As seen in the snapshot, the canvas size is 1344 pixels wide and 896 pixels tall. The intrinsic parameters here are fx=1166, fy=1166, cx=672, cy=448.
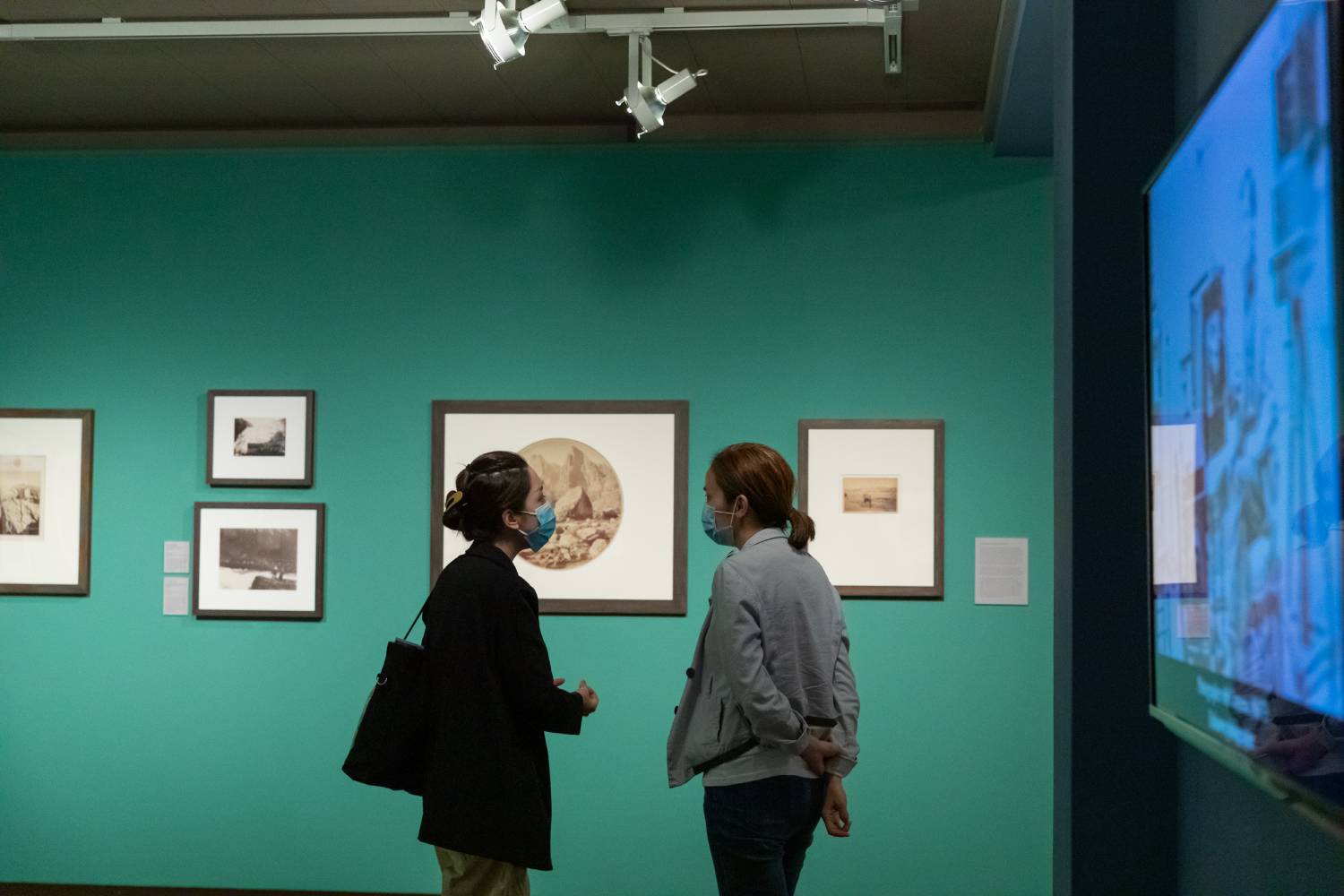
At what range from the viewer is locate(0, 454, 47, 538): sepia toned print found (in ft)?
15.1

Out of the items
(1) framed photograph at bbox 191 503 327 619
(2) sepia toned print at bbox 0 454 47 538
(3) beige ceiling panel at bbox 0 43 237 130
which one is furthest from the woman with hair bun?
(2) sepia toned print at bbox 0 454 47 538

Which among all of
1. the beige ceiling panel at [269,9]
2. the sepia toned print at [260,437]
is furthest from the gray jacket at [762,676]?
the sepia toned print at [260,437]

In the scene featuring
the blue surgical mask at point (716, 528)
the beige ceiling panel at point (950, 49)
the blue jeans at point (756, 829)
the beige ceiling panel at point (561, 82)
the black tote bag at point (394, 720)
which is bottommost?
the blue jeans at point (756, 829)

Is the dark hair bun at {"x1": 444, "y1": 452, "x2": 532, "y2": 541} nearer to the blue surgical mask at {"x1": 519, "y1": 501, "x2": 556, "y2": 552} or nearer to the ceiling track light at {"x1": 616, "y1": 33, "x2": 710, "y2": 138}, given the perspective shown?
the blue surgical mask at {"x1": 519, "y1": 501, "x2": 556, "y2": 552}

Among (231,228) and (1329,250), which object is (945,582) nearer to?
(231,228)

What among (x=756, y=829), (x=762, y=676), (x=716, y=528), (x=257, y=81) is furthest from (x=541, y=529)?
(x=257, y=81)

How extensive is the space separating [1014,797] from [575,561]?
1825 mm

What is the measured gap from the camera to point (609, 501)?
4395 mm

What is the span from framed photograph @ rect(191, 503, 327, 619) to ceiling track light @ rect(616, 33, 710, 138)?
1986mm

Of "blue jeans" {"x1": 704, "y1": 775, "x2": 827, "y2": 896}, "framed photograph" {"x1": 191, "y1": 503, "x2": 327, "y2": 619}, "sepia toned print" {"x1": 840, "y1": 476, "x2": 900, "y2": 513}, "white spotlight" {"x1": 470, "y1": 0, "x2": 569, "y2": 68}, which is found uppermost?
"white spotlight" {"x1": 470, "y1": 0, "x2": 569, "y2": 68}

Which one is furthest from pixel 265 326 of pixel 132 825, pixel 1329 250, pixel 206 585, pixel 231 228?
pixel 1329 250

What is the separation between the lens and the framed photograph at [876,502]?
429cm

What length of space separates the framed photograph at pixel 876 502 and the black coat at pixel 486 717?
6.29 feet

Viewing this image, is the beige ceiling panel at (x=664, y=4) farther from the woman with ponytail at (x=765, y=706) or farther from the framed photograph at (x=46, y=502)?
the framed photograph at (x=46, y=502)
